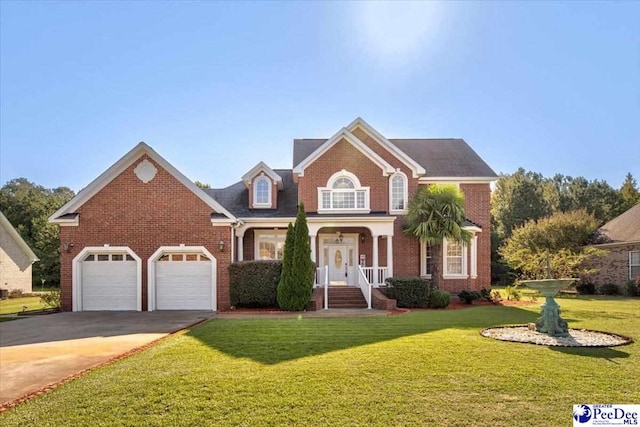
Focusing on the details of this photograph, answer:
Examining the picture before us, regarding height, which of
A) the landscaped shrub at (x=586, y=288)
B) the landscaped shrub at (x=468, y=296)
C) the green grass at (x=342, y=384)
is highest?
the green grass at (x=342, y=384)

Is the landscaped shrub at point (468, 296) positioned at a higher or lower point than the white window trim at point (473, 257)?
lower

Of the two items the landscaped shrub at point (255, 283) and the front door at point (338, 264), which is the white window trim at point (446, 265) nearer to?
the front door at point (338, 264)

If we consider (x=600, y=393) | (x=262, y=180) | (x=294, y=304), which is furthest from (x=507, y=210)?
(x=600, y=393)

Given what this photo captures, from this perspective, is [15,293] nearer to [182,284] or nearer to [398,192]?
[182,284]

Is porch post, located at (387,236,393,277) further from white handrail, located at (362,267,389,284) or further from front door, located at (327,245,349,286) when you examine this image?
front door, located at (327,245,349,286)

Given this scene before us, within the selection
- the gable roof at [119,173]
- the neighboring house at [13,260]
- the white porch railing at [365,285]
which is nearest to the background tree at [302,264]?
the white porch railing at [365,285]

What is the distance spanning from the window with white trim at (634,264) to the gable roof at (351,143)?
16979mm

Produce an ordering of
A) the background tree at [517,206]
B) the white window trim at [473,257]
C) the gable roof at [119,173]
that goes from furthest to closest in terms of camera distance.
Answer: the background tree at [517,206] → the white window trim at [473,257] → the gable roof at [119,173]

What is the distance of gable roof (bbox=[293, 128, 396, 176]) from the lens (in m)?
22.2

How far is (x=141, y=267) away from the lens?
727 inches

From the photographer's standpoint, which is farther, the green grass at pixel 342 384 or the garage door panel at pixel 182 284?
the garage door panel at pixel 182 284

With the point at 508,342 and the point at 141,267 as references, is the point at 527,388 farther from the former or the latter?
the point at 141,267

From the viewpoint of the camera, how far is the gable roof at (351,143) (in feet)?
72.7

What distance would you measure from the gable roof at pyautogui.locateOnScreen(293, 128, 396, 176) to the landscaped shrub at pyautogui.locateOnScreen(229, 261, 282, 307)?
5.92 meters
